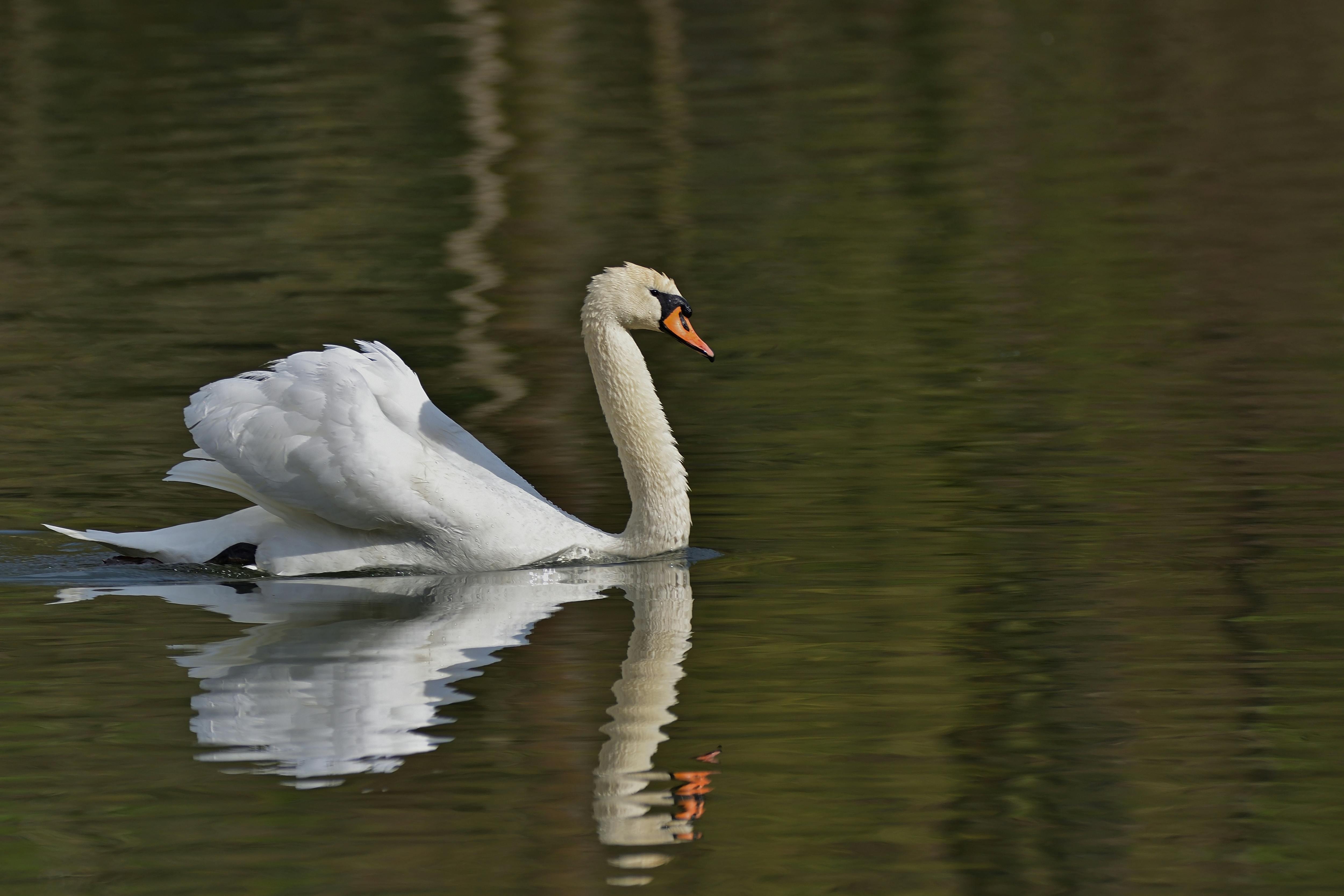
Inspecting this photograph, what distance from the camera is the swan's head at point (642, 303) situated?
10430 mm

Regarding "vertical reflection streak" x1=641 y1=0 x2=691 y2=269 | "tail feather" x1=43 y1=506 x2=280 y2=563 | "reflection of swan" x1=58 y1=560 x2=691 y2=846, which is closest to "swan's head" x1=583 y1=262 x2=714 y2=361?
"reflection of swan" x1=58 y1=560 x2=691 y2=846

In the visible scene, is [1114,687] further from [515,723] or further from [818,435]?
[818,435]

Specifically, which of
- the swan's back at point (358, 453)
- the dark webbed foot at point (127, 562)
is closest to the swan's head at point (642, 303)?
the swan's back at point (358, 453)

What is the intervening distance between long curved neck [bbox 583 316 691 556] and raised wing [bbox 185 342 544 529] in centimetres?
52

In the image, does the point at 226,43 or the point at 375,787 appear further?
the point at 226,43

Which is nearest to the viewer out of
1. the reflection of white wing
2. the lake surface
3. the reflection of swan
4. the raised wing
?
the lake surface

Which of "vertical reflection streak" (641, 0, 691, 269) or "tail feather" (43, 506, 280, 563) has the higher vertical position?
"vertical reflection streak" (641, 0, 691, 269)

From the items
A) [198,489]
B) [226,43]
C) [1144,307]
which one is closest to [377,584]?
[198,489]

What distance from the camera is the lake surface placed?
6461 mm

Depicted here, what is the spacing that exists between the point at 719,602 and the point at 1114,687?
1999 millimetres

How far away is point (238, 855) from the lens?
623cm

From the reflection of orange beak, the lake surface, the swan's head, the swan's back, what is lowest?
the lake surface

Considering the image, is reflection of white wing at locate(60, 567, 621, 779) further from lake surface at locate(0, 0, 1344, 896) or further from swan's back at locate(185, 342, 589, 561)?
swan's back at locate(185, 342, 589, 561)

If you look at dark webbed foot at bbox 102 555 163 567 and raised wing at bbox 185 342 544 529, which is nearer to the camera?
raised wing at bbox 185 342 544 529
